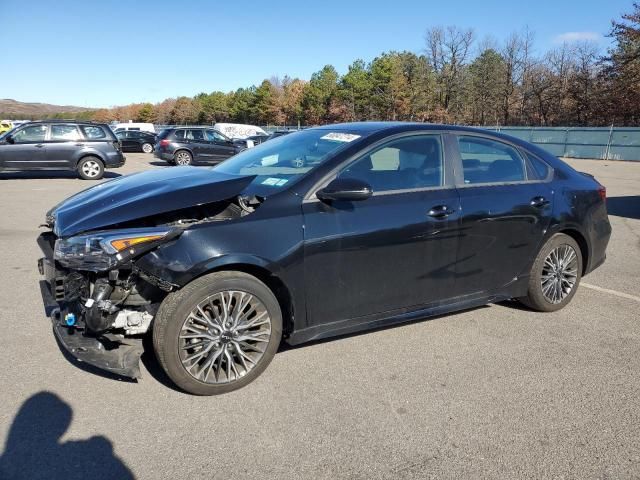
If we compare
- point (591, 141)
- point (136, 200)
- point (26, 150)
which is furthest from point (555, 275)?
point (591, 141)

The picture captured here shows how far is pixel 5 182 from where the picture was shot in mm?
14547

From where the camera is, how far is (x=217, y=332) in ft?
10.1

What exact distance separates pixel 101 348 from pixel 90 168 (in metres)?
13.6

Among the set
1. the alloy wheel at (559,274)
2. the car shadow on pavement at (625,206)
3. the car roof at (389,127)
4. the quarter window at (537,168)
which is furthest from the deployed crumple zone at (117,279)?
the car shadow on pavement at (625,206)

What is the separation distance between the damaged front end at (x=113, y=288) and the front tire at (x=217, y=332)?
0.49 ft

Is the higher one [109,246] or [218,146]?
[109,246]

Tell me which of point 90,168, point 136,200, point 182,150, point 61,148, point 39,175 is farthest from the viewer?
point 182,150

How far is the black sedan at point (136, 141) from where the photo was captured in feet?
98.1

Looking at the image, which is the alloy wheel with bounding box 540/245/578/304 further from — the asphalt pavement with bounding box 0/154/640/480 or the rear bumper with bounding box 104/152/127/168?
the rear bumper with bounding box 104/152/127/168

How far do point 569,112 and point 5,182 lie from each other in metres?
54.0

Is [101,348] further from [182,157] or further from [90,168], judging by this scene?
[182,157]

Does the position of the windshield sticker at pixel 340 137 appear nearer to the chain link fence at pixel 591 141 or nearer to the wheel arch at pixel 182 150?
the wheel arch at pixel 182 150

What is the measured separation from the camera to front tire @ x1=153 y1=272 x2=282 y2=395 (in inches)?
115

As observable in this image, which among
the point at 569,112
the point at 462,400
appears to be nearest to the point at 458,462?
the point at 462,400
